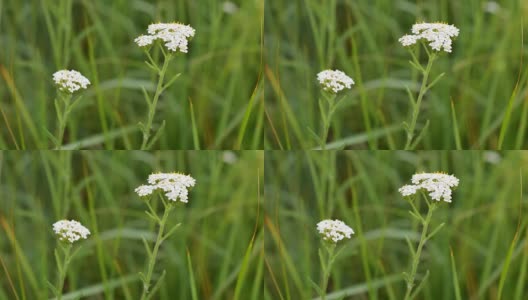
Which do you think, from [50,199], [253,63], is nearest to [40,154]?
[50,199]

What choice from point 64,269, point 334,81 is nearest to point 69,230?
point 64,269

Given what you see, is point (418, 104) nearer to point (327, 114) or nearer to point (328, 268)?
point (327, 114)

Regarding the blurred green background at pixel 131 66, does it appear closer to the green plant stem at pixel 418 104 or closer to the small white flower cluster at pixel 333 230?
the small white flower cluster at pixel 333 230

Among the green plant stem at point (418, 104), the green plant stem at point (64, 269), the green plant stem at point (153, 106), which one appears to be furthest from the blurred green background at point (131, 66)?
the green plant stem at point (418, 104)

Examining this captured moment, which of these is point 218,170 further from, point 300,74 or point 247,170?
point 300,74

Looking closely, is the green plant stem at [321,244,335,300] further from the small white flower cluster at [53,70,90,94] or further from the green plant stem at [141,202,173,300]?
the small white flower cluster at [53,70,90,94]

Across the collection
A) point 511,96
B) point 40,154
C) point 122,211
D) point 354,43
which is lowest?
point 122,211
